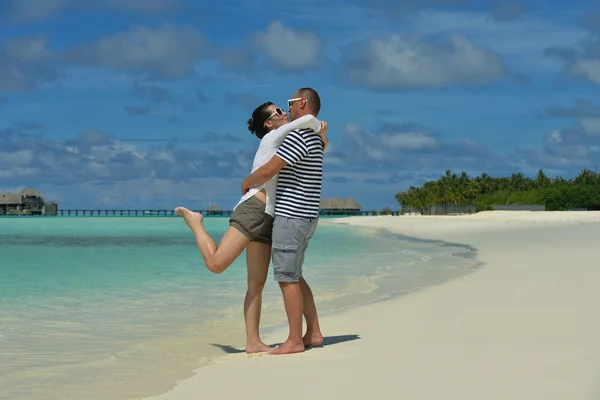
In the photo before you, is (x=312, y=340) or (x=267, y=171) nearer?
(x=267, y=171)

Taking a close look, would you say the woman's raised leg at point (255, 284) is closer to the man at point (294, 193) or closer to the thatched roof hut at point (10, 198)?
the man at point (294, 193)

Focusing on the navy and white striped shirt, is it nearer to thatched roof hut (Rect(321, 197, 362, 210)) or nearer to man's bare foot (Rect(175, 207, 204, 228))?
man's bare foot (Rect(175, 207, 204, 228))

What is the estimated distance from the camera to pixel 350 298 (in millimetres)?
10273

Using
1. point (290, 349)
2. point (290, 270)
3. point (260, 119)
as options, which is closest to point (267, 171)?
point (260, 119)

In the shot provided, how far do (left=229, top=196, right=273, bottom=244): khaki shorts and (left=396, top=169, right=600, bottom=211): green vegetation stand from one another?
97.0 metres

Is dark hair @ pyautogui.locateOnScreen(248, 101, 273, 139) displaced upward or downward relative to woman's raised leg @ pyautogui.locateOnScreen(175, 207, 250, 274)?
upward

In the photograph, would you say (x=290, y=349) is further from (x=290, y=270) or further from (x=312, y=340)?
(x=290, y=270)

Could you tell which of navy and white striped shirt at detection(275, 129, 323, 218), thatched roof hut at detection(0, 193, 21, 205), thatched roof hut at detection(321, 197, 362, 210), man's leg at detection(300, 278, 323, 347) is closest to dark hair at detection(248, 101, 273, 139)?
navy and white striped shirt at detection(275, 129, 323, 218)

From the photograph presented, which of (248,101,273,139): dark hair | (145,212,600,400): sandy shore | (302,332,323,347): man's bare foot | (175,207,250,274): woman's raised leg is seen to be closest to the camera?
(145,212,600,400): sandy shore

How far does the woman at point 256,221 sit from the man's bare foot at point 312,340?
323mm

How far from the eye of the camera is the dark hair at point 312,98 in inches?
220

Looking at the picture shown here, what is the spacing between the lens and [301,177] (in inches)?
214

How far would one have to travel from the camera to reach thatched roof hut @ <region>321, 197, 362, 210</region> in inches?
7662

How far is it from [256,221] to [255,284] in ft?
1.74
